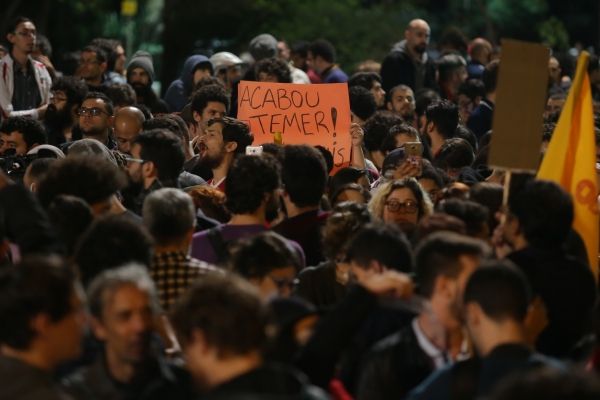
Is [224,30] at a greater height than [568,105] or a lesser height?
lesser

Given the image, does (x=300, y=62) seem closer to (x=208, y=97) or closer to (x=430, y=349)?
(x=208, y=97)

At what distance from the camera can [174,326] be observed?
563cm

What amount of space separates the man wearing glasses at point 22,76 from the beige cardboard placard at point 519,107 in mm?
7724

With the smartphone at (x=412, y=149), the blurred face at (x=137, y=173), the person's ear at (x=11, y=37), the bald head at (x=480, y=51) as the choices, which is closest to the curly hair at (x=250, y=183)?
the blurred face at (x=137, y=173)

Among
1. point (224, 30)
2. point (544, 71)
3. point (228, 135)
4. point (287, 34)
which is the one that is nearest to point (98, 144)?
point (228, 135)

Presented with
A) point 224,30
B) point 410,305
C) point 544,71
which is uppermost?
point 544,71

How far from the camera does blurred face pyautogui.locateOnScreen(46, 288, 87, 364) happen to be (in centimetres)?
561

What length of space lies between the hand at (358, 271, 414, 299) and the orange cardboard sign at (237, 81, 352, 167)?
5.62 m

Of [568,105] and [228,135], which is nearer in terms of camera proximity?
[568,105]

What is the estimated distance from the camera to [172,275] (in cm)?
753

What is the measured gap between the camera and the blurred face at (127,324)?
6.01 meters

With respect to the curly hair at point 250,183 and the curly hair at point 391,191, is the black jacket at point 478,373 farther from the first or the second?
the curly hair at point 391,191

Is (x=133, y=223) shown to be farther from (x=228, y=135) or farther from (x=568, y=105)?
(x=228, y=135)

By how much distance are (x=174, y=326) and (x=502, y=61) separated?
356 centimetres
